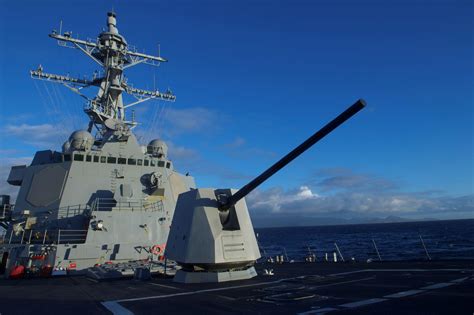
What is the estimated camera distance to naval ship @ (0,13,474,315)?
652cm

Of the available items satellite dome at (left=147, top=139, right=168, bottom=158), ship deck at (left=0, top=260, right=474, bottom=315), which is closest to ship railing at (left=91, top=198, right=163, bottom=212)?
satellite dome at (left=147, top=139, right=168, bottom=158)

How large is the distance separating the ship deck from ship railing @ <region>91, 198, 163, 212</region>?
20.0 ft

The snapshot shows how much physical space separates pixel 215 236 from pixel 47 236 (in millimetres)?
9187

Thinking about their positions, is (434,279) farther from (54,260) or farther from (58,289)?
(54,260)

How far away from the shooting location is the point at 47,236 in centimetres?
1533

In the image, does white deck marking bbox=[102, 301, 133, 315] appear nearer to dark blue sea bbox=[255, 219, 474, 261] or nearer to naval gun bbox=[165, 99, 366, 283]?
naval gun bbox=[165, 99, 366, 283]

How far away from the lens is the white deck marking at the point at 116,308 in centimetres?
606

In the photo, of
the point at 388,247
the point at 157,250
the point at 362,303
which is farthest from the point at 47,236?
the point at 388,247

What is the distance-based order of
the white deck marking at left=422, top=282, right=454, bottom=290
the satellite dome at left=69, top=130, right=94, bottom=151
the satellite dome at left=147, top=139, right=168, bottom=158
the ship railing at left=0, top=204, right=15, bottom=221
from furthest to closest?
the satellite dome at left=147, top=139, right=168, bottom=158 < the ship railing at left=0, top=204, right=15, bottom=221 < the satellite dome at left=69, top=130, right=94, bottom=151 < the white deck marking at left=422, top=282, right=454, bottom=290

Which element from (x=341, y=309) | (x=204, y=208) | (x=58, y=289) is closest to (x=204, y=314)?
(x=341, y=309)

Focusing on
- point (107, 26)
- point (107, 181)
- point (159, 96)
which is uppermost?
point (107, 26)

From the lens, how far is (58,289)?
970cm

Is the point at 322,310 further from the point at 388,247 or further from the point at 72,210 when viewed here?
the point at 388,247

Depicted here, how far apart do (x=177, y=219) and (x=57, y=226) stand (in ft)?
25.3
